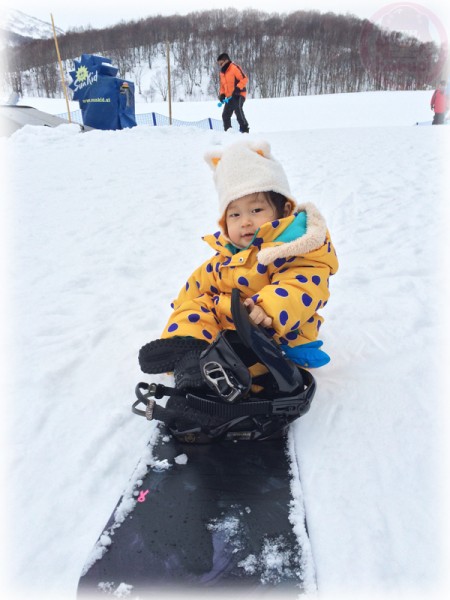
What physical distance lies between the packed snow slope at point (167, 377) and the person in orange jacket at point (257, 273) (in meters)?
0.27

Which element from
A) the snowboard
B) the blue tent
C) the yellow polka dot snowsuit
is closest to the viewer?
the snowboard

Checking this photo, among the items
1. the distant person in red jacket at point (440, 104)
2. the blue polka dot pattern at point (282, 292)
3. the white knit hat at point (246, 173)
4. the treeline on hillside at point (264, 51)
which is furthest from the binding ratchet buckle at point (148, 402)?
the treeline on hillside at point (264, 51)

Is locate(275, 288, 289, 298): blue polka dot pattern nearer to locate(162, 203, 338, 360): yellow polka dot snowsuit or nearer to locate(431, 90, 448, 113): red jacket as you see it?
locate(162, 203, 338, 360): yellow polka dot snowsuit

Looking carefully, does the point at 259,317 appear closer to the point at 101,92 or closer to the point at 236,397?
the point at 236,397

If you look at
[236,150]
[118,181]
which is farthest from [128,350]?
[118,181]

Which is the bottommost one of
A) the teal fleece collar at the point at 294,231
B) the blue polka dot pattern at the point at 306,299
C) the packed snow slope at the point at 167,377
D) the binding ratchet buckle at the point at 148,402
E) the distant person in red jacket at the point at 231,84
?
the packed snow slope at the point at 167,377

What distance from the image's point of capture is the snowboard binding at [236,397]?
1.23m

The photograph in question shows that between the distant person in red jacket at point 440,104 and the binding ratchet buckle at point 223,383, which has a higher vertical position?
the distant person in red jacket at point 440,104

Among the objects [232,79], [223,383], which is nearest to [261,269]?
[223,383]

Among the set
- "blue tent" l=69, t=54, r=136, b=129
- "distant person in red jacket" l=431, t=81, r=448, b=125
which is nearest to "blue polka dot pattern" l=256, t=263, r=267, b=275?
"blue tent" l=69, t=54, r=136, b=129

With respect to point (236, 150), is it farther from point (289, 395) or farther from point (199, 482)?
point (199, 482)

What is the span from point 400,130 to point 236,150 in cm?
703

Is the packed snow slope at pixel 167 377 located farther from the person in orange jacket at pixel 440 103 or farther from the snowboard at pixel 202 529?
the person in orange jacket at pixel 440 103

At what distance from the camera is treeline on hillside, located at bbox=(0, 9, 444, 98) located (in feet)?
79.0
